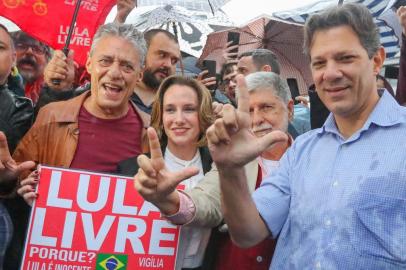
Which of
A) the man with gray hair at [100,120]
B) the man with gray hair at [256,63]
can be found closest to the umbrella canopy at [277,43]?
the man with gray hair at [256,63]

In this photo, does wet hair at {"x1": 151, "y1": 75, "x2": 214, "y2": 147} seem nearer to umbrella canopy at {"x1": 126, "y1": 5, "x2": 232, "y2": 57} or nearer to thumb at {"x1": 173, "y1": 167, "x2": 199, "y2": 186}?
thumb at {"x1": 173, "y1": 167, "x2": 199, "y2": 186}

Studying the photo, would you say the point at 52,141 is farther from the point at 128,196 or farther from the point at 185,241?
the point at 185,241

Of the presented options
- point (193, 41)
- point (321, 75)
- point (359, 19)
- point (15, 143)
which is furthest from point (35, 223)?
point (193, 41)

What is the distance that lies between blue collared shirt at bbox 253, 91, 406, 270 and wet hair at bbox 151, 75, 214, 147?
85 cm

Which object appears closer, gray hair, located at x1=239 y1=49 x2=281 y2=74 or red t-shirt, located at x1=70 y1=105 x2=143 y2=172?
red t-shirt, located at x1=70 y1=105 x2=143 y2=172

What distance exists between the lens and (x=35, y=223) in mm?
2895

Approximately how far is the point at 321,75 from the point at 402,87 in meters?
1.24

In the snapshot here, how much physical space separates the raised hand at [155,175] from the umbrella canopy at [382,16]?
82.9 inches

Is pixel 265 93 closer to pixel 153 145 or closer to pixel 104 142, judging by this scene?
pixel 104 142

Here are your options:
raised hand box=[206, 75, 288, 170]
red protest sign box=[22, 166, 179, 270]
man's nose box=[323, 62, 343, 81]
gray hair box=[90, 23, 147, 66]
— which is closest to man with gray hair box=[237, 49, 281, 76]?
gray hair box=[90, 23, 147, 66]

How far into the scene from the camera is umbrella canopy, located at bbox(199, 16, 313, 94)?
6.28m

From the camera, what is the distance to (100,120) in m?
3.44

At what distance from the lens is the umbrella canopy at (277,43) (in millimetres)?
6281

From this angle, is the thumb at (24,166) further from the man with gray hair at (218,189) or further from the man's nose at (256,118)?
the man's nose at (256,118)
